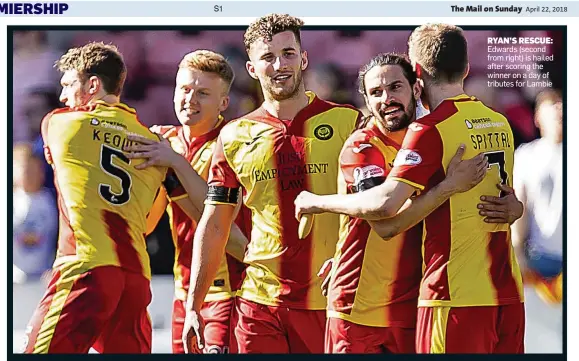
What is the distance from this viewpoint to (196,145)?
8.06 m

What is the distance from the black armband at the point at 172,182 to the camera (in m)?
7.89

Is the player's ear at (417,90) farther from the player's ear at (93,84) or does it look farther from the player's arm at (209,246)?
the player's ear at (93,84)

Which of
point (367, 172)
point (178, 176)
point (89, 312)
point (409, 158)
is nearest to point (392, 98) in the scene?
point (367, 172)

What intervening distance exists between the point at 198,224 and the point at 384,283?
1327 millimetres

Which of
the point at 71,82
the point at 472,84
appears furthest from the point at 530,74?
the point at 71,82

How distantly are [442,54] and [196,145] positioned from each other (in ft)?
6.40

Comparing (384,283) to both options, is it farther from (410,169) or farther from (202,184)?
(202,184)

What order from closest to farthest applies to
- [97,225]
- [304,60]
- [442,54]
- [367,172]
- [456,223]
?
[456,223]
[442,54]
[367,172]
[304,60]
[97,225]

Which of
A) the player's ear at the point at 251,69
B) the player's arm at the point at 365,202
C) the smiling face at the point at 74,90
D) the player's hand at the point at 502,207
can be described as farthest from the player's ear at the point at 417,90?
the smiling face at the point at 74,90

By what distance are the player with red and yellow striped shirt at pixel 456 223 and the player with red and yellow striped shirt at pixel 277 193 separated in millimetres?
483

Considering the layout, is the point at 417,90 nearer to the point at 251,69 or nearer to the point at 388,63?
the point at 388,63

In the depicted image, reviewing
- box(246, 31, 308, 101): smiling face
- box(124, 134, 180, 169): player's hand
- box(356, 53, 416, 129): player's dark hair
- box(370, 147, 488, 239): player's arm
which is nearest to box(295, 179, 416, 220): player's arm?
box(370, 147, 488, 239): player's arm

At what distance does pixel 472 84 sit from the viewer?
26.4ft

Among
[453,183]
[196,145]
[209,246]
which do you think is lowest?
[209,246]
